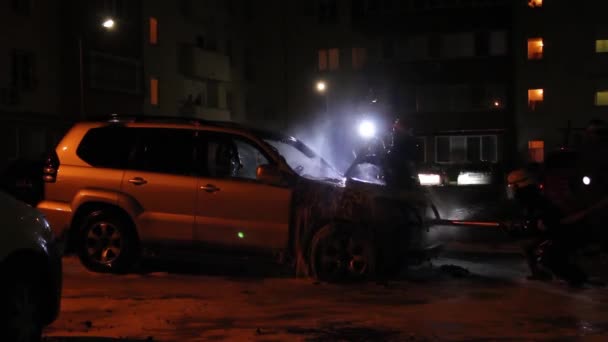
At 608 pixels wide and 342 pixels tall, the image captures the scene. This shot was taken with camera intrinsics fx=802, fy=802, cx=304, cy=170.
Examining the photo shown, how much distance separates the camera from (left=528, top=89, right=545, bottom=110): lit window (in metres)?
45.6

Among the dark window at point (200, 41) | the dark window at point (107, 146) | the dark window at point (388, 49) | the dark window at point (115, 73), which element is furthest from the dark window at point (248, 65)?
the dark window at point (107, 146)

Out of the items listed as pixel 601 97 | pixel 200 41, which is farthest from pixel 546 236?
pixel 200 41

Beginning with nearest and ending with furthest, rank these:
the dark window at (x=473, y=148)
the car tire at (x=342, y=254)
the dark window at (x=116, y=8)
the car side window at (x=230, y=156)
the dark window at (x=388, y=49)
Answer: the car tire at (x=342, y=254), the car side window at (x=230, y=156), the dark window at (x=116, y=8), the dark window at (x=473, y=148), the dark window at (x=388, y=49)

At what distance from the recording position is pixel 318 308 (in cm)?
777

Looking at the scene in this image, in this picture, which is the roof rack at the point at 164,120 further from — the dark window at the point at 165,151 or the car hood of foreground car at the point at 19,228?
the car hood of foreground car at the point at 19,228

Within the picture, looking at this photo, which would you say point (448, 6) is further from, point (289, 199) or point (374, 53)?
point (289, 199)

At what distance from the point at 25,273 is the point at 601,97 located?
43131 mm

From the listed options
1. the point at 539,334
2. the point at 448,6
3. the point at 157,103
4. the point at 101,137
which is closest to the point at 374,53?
the point at 448,6

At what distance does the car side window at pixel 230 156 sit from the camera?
376 inches

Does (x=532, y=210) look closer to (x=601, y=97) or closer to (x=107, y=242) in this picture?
(x=107, y=242)

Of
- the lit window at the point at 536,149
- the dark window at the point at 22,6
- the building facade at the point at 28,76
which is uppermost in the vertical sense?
the dark window at the point at 22,6

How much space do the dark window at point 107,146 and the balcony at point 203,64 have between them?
33.1 meters

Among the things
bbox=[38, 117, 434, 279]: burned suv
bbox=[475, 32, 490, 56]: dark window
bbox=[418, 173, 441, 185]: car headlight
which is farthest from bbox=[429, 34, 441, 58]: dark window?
bbox=[38, 117, 434, 279]: burned suv

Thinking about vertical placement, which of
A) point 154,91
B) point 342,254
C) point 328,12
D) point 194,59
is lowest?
point 342,254
